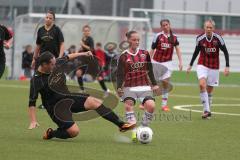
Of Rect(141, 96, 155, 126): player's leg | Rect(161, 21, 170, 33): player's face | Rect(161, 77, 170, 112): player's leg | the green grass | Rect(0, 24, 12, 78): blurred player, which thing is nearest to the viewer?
the green grass

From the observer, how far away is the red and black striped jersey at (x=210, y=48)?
1717cm

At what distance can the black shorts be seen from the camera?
40.3 ft

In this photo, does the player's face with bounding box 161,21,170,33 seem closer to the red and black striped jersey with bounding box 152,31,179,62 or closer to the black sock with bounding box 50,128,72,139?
the red and black striped jersey with bounding box 152,31,179,62

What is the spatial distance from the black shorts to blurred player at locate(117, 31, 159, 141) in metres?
0.77

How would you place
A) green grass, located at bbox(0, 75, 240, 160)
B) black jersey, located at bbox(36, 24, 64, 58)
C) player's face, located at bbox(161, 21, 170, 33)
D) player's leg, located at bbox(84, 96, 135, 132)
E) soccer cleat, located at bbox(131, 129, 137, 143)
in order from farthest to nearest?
player's face, located at bbox(161, 21, 170, 33), black jersey, located at bbox(36, 24, 64, 58), player's leg, located at bbox(84, 96, 135, 132), soccer cleat, located at bbox(131, 129, 137, 143), green grass, located at bbox(0, 75, 240, 160)

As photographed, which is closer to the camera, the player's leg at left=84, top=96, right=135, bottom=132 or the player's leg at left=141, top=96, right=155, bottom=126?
the player's leg at left=84, top=96, right=135, bottom=132

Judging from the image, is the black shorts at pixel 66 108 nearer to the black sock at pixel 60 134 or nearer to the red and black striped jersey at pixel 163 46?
the black sock at pixel 60 134

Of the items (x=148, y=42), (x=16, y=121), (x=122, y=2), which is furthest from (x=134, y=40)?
(x=122, y=2)

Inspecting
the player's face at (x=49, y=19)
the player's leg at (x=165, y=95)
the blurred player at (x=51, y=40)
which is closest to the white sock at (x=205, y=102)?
the player's leg at (x=165, y=95)

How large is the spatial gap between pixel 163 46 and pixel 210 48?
8.63 feet

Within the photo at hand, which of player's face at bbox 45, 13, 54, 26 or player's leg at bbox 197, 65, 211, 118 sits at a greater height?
player's face at bbox 45, 13, 54, 26

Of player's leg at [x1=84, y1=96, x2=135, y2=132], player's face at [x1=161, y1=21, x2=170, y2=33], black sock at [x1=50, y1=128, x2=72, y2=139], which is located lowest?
black sock at [x1=50, y1=128, x2=72, y2=139]

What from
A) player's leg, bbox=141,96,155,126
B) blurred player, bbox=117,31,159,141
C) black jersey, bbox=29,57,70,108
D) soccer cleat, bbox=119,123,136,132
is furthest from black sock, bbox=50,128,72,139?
player's leg, bbox=141,96,155,126

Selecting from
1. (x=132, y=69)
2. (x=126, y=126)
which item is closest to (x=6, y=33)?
(x=132, y=69)
